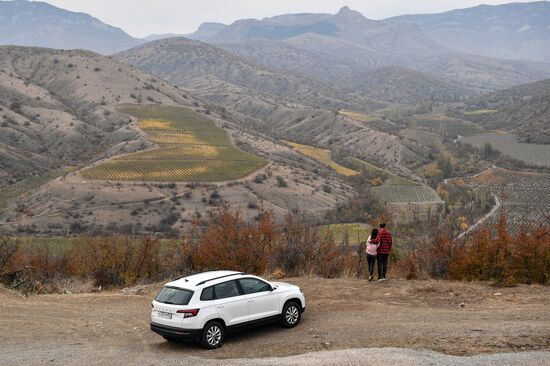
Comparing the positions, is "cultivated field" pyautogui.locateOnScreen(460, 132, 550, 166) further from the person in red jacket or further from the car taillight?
the car taillight

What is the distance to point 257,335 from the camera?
15891 millimetres

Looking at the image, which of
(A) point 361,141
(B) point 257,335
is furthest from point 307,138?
(B) point 257,335

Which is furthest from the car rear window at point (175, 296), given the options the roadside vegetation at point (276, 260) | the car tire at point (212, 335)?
the roadside vegetation at point (276, 260)

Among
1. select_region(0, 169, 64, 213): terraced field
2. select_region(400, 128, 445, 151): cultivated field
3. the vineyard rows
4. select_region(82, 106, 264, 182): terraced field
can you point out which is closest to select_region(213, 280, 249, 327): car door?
select_region(0, 169, 64, 213): terraced field

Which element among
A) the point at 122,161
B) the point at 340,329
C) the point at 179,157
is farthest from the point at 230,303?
the point at 179,157

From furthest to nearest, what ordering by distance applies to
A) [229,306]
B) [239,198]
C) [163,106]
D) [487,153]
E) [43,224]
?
[487,153] → [163,106] → [239,198] → [43,224] → [229,306]

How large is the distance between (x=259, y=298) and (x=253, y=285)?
416 millimetres

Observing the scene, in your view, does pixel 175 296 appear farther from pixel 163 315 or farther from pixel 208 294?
pixel 208 294

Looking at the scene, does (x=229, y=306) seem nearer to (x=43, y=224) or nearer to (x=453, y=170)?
(x=43, y=224)

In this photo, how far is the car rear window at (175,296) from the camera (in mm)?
14761

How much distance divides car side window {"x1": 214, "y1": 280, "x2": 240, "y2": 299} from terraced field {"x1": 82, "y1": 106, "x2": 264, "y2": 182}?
73406 millimetres

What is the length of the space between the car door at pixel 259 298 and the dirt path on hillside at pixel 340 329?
2.20 feet

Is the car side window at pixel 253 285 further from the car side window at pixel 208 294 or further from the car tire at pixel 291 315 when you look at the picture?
the car side window at pixel 208 294

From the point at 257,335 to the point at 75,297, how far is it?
920cm
